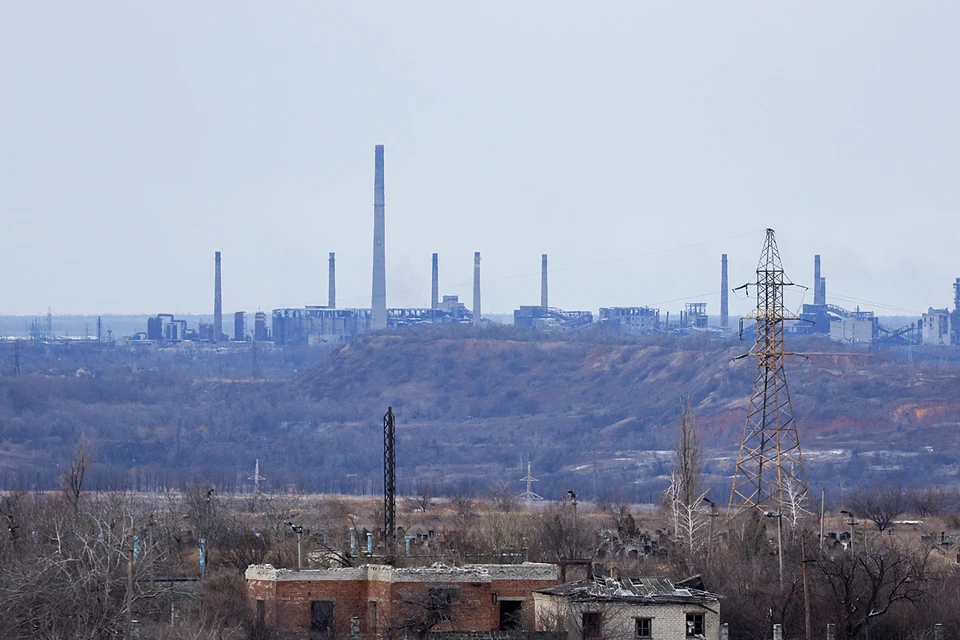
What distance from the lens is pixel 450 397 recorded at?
13600cm

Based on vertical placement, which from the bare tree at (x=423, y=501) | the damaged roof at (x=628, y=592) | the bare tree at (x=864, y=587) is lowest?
the bare tree at (x=423, y=501)

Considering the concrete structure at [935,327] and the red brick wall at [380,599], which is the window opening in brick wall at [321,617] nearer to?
the red brick wall at [380,599]

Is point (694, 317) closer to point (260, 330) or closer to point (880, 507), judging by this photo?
point (260, 330)

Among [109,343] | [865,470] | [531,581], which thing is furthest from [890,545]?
[109,343]

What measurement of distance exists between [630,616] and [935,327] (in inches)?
5057

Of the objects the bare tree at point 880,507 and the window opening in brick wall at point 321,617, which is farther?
the bare tree at point 880,507

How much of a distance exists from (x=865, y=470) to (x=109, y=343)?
265 feet

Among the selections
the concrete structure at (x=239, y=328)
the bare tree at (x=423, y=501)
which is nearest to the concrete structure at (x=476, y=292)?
the concrete structure at (x=239, y=328)

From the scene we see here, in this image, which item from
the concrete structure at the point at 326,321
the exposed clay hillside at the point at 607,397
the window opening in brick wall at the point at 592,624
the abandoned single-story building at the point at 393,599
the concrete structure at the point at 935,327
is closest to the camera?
the window opening in brick wall at the point at 592,624

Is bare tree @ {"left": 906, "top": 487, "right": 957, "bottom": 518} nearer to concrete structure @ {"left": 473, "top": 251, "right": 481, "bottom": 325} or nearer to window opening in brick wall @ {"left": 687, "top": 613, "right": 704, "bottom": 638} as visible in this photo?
window opening in brick wall @ {"left": 687, "top": 613, "right": 704, "bottom": 638}

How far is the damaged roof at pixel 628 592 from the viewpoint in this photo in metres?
27.5

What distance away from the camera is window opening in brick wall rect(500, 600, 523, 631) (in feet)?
92.8

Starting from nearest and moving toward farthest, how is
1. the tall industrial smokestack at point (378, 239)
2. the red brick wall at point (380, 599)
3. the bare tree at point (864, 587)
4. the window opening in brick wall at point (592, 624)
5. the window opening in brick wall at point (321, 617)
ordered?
1. the window opening in brick wall at point (592, 624)
2. the red brick wall at point (380, 599)
3. the window opening in brick wall at point (321, 617)
4. the bare tree at point (864, 587)
5. the tall industrial smokestack at point (378, 239)

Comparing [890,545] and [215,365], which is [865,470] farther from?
[215,365]
